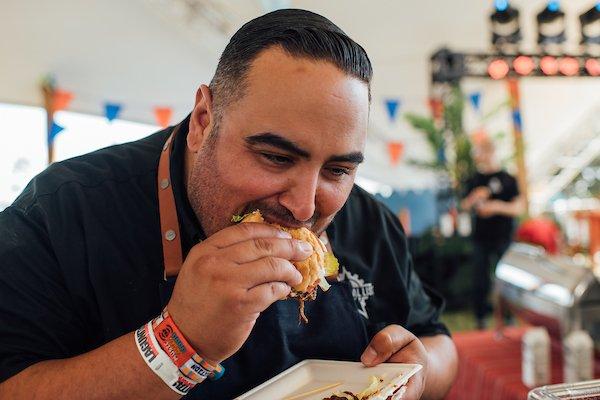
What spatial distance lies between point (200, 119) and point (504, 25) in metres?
8.31

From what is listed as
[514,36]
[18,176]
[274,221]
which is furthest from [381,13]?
[274,221]

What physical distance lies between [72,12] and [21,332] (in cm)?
683

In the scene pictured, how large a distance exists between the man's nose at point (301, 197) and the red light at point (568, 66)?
30.8 feet

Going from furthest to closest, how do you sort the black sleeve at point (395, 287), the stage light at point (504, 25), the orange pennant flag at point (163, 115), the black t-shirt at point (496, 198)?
the stage light at point (504, 25) < the orange pennant flag at point (163, 115) < the black t-shirt at point (496, 198) < the black sleeve at point (395, 287)

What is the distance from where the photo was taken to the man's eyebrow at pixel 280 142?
1.06m

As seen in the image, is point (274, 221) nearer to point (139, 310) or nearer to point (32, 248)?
point (139, 310)

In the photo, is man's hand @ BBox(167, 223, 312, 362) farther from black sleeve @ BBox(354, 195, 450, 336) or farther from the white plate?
black sleeve @ BBox(354, 195, 450, 336)

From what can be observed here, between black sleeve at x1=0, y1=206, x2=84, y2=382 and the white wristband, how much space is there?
0.79 ft

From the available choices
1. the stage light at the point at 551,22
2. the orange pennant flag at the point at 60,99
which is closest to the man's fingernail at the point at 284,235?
the orange pennant flag at the point at 60,99

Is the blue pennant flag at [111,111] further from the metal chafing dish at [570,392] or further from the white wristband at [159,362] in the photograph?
the metal chafing dish at [570,392]

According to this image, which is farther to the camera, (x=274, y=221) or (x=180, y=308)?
(x=274, y=221)

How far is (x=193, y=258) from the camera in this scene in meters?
0.97

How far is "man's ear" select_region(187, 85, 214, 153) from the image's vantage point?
4.18 ft

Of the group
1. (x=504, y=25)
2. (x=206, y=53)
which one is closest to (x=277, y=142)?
(x=206, y=53)
